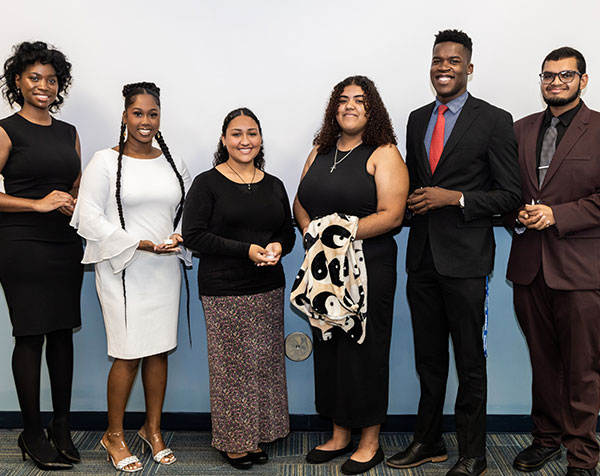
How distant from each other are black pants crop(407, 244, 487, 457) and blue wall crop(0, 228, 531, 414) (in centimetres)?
45

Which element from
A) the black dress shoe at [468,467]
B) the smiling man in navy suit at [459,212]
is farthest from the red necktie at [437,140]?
the black dress shoe at [468,467]

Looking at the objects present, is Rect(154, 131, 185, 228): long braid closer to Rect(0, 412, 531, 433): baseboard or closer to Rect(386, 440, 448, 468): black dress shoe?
Rect(0, 412, 531, 433): baseboard

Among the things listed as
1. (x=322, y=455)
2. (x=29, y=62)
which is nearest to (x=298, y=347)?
(x=322, y=455)

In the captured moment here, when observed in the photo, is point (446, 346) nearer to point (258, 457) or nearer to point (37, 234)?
A: point (258, 457)

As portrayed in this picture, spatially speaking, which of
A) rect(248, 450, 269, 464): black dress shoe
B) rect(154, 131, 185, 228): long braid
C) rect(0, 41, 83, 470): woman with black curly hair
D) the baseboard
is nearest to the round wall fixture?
the baseboard

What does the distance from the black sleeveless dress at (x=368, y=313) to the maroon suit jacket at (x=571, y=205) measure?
634 millimetres

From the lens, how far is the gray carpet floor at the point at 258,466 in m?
2.60

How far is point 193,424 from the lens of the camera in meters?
3.10

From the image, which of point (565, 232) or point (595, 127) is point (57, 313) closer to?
point (565, 232)

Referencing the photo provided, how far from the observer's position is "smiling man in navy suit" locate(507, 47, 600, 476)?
236 centimetres

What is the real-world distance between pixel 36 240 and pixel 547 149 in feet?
7.32

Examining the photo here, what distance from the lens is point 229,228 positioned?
2.50 meters

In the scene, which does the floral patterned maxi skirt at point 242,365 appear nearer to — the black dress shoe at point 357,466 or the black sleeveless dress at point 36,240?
the black dress shoe at point 357,466

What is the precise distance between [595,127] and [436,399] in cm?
135
